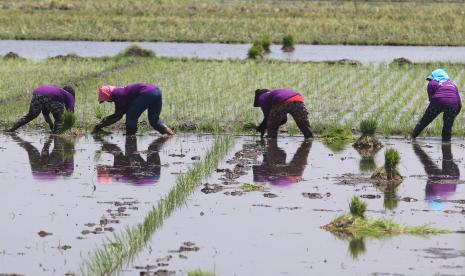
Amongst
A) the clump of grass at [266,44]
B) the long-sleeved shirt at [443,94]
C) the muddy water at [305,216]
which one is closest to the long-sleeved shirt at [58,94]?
the muddy water at [305,216]

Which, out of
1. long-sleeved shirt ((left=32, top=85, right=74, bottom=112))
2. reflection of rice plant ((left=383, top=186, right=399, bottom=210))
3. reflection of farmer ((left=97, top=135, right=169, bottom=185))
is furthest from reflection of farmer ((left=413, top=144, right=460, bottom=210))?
long-sleeved shirt ((left=32, top=85, right=74, bottom=112))

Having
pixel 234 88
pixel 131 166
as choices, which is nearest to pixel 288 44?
pixel 234 88

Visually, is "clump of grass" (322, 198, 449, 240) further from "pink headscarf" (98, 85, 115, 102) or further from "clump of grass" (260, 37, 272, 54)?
"clump of grass" (260, 37, 272, 54)

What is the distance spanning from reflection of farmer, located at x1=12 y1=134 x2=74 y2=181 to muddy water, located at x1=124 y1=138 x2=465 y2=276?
77.5 inches

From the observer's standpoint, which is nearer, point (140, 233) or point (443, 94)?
point (140, 233)

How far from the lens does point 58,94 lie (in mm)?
16859

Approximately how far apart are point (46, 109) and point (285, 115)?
3.53 m

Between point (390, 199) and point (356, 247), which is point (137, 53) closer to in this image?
point (390, 199)

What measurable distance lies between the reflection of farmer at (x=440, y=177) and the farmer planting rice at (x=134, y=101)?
3790 mm

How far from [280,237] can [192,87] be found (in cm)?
1182

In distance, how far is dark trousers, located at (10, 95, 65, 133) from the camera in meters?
16.8

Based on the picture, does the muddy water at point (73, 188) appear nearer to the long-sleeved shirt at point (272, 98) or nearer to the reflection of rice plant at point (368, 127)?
the long-sleeved shirt at point (272, 98)

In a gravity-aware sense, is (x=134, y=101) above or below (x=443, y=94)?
below

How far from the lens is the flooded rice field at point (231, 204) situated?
383 inches
